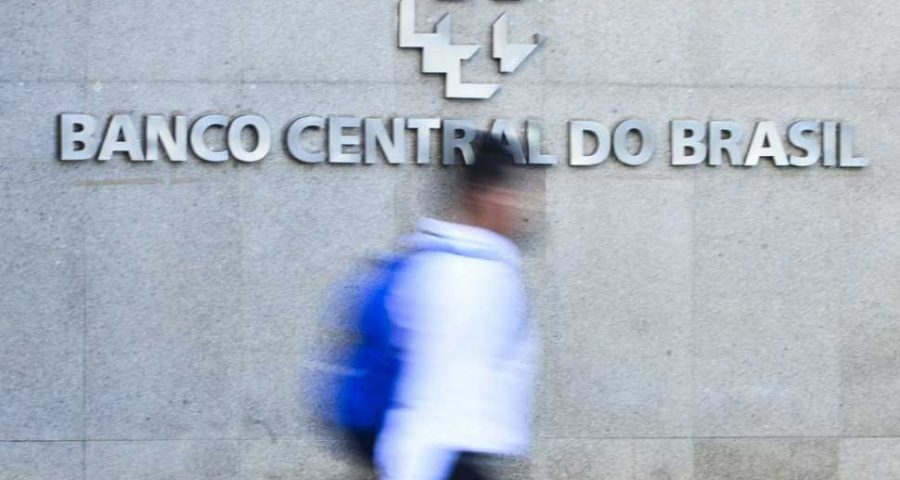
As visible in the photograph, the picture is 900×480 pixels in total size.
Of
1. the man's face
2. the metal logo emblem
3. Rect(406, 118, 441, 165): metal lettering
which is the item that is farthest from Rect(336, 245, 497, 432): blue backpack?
the metal logo emblem

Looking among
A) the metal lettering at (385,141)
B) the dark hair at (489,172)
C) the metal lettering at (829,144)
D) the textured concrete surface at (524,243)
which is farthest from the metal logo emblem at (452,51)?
the dark hair at (489,172)

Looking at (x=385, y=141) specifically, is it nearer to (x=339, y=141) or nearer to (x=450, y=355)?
(x=339, y=141)

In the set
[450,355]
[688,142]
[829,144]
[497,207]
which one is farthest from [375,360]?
[829,144]

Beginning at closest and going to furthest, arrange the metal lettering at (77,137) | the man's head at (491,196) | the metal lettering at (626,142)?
the man's head at (491,196) < the metal lettering at (77,137) < the metal lettering at (626,142)

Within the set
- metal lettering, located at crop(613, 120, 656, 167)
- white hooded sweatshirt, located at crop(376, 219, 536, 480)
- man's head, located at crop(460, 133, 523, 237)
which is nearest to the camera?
white hooded sweatshirt, located at crop(376, 219, 536, 480)

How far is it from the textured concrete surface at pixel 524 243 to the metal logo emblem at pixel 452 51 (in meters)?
0.07

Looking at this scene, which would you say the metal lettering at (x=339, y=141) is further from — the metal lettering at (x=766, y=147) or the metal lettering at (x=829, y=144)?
the metal lettering at (x=829, y=144)

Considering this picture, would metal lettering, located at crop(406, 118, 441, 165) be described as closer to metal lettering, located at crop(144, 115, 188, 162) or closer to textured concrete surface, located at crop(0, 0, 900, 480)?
textured concrete surface, located at crop(0, 0, 900, 480)

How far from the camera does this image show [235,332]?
7836 mm

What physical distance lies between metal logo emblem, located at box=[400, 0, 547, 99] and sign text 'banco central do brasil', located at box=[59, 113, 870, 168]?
17cm

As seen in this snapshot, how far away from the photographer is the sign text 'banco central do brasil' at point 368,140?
7816 millimetres

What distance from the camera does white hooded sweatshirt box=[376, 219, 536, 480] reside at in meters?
4.15

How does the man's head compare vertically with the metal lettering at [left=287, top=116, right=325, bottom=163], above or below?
below

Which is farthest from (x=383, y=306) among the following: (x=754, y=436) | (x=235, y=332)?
(x=754, y=436)
